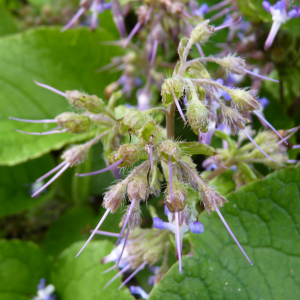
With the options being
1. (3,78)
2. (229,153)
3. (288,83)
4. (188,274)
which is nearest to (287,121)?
(288,83)

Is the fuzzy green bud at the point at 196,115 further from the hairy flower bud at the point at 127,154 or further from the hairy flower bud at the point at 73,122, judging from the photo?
the hairy flower bud at the point at 73,122

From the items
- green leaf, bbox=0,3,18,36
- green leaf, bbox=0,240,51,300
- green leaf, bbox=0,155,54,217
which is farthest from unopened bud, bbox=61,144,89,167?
green leaf, bbox=0,3,18,36

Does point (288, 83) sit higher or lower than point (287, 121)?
higher

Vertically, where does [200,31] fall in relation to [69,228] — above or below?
above

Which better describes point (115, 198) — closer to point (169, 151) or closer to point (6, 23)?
point (169, 151)

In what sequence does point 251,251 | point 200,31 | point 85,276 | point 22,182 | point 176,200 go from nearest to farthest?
point 176,200 < point 200,31 < point 251,251 < point 85,276 < point 22,182

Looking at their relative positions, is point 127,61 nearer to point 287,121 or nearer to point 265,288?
point 287,121

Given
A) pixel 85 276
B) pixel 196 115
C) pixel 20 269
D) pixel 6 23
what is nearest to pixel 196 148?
pixel 196 115
